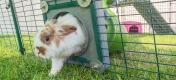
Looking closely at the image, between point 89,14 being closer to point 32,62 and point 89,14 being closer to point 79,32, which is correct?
point 79,32

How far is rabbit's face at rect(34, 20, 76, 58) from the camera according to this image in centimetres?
214

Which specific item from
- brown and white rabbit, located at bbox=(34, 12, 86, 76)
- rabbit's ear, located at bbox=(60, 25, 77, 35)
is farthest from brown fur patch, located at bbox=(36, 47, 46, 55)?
rabbit's ear, located at bbox=(60, 25, 77, 35)

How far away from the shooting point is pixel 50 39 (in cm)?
214

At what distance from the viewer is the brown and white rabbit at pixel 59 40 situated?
2.14 meters

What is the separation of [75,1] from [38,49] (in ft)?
1.61

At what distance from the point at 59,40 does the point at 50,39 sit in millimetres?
63

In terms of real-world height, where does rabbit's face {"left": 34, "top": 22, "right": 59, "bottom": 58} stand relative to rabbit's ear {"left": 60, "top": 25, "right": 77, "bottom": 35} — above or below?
below

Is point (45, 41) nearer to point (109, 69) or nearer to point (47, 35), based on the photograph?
point (47, 35)

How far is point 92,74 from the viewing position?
2.32m

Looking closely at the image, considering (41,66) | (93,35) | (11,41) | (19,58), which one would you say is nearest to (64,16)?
(93,35)

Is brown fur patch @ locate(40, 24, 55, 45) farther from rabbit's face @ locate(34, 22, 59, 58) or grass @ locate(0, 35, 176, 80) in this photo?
grass @ locate(0, 35, 176, 80)

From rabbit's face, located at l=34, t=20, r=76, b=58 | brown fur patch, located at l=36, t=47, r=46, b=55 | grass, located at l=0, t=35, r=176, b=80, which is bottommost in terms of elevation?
grass, located at l=0, t=35, r=176, b=80

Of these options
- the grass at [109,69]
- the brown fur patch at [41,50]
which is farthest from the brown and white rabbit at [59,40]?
the grass at [109,69]

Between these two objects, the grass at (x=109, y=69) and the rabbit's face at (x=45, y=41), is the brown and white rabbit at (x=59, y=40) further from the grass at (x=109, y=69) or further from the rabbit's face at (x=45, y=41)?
the grass at (x=109, y=69)
